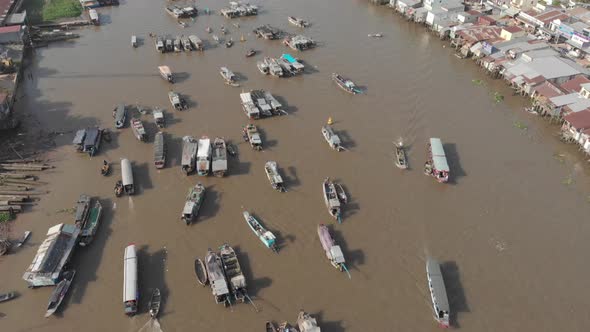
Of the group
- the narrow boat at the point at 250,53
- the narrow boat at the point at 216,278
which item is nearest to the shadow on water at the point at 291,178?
A: the narrow boat at the point at 216,278

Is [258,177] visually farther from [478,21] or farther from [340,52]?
[478,21]

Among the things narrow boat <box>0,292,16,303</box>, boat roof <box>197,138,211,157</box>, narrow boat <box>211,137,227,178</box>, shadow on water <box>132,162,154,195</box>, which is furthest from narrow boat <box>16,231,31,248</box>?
narrow boat <box>211,137,227,178</box>

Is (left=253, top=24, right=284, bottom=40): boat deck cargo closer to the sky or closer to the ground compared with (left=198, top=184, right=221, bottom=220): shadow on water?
closer to the sky

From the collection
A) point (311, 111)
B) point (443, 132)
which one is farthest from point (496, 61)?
point (311, 111)

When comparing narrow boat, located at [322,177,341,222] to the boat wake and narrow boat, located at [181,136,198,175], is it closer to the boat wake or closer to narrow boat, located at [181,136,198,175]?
narrow boat, located at [181,136,198,175]

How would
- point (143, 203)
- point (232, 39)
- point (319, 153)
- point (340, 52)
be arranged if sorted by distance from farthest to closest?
point (232, 39) < point (340, 52) < point (319, 153) < point (143, 203)
